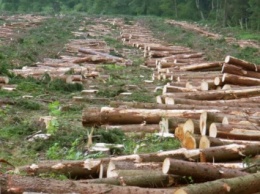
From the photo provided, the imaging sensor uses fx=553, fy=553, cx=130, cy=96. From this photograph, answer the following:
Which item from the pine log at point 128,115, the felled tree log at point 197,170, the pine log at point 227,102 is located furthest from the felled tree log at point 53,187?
the pine log at point 227,102

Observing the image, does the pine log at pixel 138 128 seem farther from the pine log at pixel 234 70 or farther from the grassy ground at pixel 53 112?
the pine log at pixel 234 70

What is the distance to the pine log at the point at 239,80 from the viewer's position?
12094 millimetres

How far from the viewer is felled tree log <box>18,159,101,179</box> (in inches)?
259

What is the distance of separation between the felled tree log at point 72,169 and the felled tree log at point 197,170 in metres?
1.07

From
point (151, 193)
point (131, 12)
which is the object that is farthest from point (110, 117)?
point (131, 12)

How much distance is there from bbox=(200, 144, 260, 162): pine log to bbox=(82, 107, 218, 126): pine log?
2.21 meters

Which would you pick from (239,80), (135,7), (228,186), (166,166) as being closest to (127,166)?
(166,166)

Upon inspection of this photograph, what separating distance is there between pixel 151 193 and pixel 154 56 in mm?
16595

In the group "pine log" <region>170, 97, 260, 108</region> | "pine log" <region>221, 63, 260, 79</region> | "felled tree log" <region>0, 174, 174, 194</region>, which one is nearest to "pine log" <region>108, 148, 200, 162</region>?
"felled tree log" <region>0, 174, 174, 194</region>

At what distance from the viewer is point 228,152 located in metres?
6.93

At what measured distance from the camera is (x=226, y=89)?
37.2ft

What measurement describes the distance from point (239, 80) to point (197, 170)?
6717 mm

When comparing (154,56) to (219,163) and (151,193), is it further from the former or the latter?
(151,193)

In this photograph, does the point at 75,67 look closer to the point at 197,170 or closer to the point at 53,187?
the point at 197,170
